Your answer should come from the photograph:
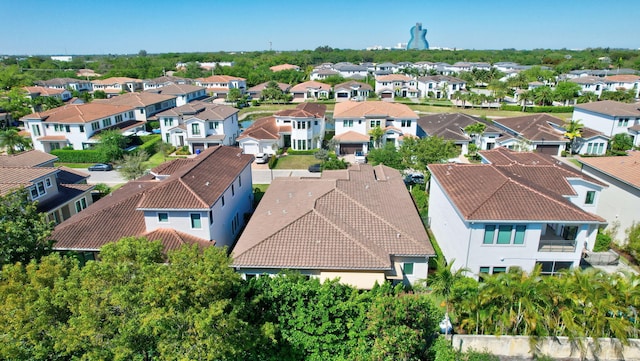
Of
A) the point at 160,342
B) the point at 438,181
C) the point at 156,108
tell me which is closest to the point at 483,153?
the point at 438,181

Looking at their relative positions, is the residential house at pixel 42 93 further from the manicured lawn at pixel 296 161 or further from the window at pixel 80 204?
the window at pixel 80 204

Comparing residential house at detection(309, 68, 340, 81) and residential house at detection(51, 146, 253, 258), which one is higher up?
residential house at detection(309, 68, 340, 81)

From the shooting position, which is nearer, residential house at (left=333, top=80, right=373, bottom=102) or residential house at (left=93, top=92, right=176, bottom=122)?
residential house at (left=93, top=92, right=176, bottom=122)

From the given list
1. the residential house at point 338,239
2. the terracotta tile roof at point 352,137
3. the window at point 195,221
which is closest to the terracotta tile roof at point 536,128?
the terracotta tile roof at point 352,137

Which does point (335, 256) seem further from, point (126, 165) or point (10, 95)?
point (10, 95)

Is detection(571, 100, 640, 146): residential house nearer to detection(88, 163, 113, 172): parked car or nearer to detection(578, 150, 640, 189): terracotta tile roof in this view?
detection(578, 150, 640, 189): terracotta tile roof

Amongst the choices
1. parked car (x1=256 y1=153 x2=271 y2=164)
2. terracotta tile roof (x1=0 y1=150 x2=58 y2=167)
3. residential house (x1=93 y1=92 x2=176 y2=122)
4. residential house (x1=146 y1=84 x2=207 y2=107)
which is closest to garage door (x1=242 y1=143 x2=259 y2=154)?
parked car (x1=256 y1=153 x2=271 y2=164)
